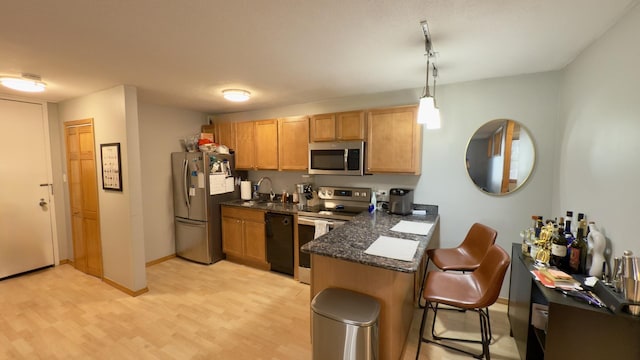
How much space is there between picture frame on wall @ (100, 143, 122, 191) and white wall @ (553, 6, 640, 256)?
432 centimetres

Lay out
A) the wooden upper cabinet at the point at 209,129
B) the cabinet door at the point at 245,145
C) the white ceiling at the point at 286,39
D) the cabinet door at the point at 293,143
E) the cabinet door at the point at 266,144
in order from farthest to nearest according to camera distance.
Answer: the wooden upper cabinet at the point at 209,129 < the cabinet door at the point at 245,145 < the cabinet door at the point at 266,144 < the cabinet door at the point at 293,143 < the white ceiling at the point at 286,39

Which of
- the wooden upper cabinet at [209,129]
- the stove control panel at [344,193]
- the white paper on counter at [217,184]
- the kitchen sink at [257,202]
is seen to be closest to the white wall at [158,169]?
the wooden upper cabinet at [209,129]

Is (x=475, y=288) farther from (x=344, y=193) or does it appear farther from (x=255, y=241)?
(x=255, y=241)

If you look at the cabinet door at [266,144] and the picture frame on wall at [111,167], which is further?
the cabinet door at [266,144]

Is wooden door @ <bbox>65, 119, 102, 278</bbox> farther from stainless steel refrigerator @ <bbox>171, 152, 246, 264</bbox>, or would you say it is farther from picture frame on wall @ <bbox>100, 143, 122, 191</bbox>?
stainless steel refrigerator @ <bbox>171, 152, 246, 264</bbox>

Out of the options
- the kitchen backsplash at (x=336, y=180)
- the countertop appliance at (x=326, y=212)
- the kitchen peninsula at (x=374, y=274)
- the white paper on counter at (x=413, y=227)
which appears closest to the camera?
the kitchen peninsula at (x=374, y=274)

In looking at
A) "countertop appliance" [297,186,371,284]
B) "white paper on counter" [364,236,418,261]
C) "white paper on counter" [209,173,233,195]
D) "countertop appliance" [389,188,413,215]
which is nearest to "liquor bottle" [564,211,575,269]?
"white paper on counter" [364,236,418,261]

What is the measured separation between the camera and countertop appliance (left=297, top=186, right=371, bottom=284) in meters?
3.14

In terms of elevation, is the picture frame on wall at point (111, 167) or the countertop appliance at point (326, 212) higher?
the picture frame on wall at point (111, 167)

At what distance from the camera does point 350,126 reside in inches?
127

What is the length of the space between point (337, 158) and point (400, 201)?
920 millimetres

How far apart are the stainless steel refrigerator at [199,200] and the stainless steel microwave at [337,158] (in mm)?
→ 1486

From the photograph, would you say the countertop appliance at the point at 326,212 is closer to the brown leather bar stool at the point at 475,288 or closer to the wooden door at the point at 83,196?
the brown leather bar stool at the point at 475,288

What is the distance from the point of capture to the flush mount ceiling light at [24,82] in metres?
2.44
